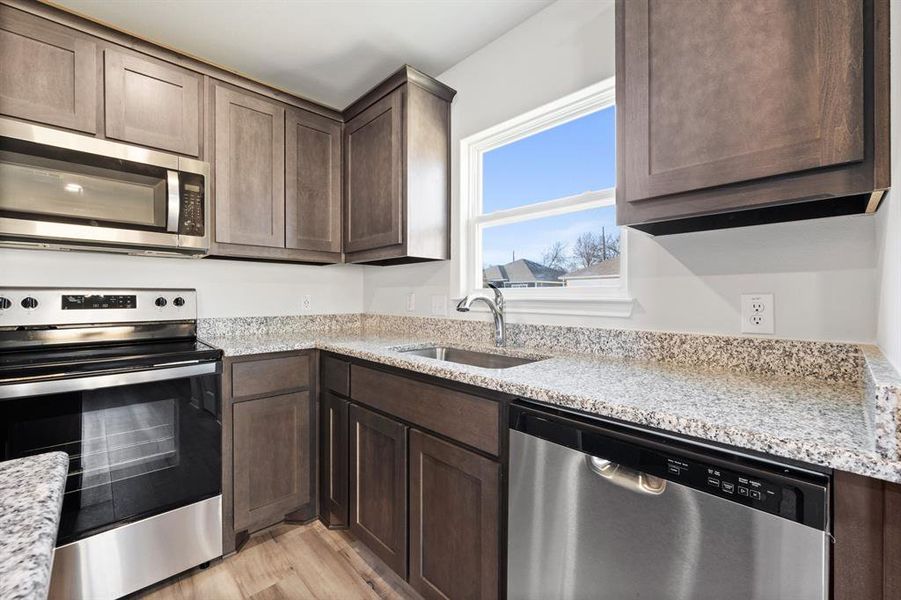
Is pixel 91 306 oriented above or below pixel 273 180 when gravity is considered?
below

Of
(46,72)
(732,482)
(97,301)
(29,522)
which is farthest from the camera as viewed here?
(97,301)

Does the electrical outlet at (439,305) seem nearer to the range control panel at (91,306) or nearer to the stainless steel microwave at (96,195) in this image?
the stainless steel microwave at (96,195)

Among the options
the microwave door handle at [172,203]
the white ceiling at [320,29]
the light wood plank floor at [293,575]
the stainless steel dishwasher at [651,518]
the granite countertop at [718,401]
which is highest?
the white ceiling at [320,29]

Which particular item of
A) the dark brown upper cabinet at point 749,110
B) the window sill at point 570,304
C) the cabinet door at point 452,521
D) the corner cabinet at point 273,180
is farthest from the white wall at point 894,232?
the corner cabinet at point 273,180

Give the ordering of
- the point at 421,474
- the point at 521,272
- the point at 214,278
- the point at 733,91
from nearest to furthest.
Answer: the point at 733,91, the point at 421,474, the point at 521,272, the point at 214,278

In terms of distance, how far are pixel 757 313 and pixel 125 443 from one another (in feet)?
7.45

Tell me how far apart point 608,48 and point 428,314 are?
1.54m

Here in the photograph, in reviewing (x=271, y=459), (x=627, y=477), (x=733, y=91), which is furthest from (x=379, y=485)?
(x=733, y=91)

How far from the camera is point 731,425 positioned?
79 cm

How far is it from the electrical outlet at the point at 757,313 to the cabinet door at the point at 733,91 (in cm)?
40

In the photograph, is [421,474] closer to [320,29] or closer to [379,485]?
[379,485]

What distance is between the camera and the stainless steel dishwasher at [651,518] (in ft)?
2.40

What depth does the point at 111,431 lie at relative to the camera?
1537 mm

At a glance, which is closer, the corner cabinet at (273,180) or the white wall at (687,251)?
the white wall at (687,251)
